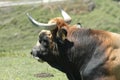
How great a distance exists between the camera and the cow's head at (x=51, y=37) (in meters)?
9.52

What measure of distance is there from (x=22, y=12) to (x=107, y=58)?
28.6m

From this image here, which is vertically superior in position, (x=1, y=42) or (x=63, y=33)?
(x=63, y=33)

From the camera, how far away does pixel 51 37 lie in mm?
9875

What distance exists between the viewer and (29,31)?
33.2m

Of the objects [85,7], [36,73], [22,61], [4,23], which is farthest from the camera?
[85,7]

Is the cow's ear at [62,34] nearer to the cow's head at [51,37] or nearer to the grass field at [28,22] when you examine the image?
the cow's head at [51,37]

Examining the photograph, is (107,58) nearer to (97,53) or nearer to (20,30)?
(97,53)

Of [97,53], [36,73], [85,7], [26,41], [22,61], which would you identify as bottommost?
[85,7]

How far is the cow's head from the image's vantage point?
9.52 m

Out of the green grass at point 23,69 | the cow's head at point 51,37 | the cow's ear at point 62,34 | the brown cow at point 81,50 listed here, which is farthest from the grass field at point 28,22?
the cow's ear at point 62,34

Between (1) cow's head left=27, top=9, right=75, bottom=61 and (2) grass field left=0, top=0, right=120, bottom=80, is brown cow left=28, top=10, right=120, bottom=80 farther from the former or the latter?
(2) grass field left=0, top=0, right=120, bottom=80

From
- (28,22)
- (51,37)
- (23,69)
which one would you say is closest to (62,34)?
(51,37)

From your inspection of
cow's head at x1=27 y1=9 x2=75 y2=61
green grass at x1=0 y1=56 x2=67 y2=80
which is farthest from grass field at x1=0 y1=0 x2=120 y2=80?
cow's head at x1=27 y1=9 x2=75 y2=61

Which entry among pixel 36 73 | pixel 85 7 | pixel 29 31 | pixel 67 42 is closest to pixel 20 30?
pixel 29 31
